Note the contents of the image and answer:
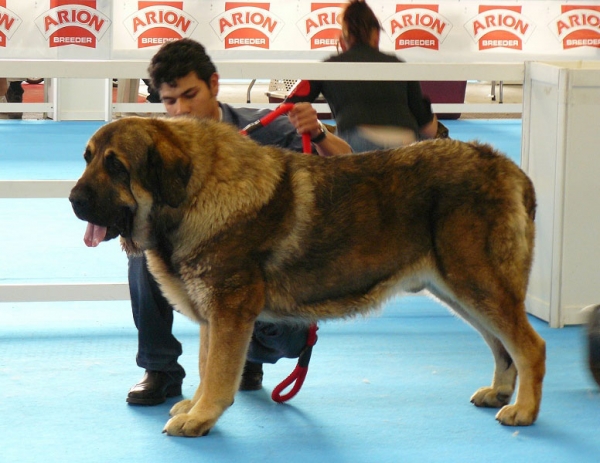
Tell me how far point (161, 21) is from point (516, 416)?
4.46 metres

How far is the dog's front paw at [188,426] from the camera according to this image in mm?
3385

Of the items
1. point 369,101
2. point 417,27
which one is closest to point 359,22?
point 369,101

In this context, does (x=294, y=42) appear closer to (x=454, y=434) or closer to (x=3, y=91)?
(x=454, y=434)

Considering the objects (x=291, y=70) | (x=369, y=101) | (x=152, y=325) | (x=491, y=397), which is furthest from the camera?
(x=369, y=101)

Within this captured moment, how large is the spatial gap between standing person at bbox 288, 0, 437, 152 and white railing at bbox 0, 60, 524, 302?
277 millimetres

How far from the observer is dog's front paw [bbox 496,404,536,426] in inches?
139

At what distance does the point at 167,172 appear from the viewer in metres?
3.20

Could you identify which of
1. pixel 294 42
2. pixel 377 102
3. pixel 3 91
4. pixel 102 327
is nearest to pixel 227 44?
pixel 294 42

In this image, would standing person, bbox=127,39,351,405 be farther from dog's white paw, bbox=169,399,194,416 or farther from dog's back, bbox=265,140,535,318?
dog's back, bbox=265,140,535,318

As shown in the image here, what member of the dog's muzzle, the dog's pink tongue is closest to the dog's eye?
the dog's muzzle

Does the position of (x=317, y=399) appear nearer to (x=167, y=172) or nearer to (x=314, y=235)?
(x=314, y=235)

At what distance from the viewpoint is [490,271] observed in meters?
3.43

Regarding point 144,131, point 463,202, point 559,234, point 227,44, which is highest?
point 227,44

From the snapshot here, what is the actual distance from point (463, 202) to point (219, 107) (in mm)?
1268
